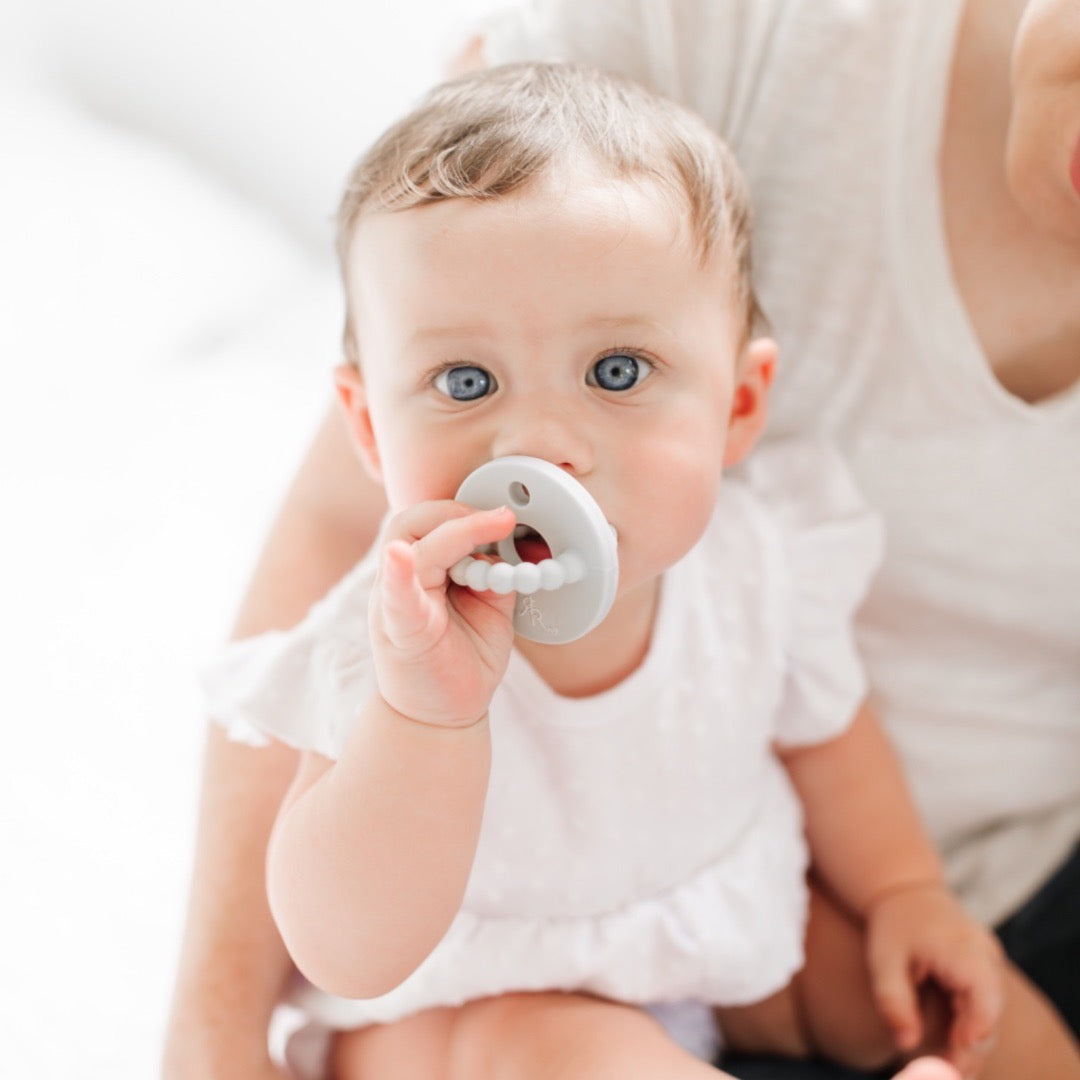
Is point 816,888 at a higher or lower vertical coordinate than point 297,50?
lower

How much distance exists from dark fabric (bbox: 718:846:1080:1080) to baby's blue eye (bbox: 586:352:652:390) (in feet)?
1.92

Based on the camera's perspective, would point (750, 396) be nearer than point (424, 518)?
No

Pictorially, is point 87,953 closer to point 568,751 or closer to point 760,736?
point 568,751

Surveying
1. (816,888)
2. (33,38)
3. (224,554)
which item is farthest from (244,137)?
(816,888)

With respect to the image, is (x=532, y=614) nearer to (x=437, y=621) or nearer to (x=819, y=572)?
(x=437, y=621)

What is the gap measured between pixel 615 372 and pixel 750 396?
0.16 meters

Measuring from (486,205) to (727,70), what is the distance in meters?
0.29

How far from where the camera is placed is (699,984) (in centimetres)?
83

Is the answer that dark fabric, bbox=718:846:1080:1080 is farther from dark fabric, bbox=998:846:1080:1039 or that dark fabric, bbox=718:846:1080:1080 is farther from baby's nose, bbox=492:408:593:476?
baby's nose, bbox=492:408:593:476

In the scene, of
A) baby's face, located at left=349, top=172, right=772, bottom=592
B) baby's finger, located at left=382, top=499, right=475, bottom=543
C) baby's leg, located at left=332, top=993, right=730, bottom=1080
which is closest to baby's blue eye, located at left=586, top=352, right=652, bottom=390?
baby's face, located at left=349, top=172, right=772, bottom=592

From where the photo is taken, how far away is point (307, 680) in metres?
0.74

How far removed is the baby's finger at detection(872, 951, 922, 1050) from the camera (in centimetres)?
85

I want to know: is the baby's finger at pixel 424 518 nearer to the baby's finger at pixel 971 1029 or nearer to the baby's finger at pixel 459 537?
the baby's finger at pixel 459 537

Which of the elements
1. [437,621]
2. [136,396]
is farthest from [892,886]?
[136,396]
